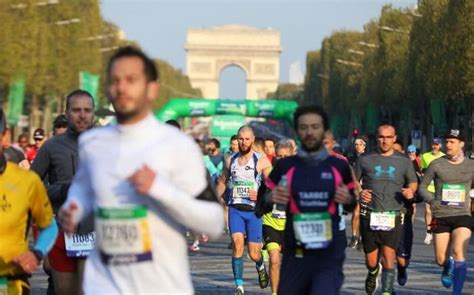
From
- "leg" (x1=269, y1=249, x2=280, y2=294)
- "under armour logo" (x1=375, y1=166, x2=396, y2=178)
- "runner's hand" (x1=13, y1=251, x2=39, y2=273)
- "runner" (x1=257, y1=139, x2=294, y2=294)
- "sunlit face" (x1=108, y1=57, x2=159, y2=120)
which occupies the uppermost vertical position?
"sunlit face" (x1=108, y1=57, x2=159, y2=120)

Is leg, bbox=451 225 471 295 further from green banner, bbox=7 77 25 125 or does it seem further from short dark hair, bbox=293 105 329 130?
green banner, bbox=7 77 25 125

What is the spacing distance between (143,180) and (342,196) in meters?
3.37

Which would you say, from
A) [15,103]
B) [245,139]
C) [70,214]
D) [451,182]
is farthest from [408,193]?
[15,103]

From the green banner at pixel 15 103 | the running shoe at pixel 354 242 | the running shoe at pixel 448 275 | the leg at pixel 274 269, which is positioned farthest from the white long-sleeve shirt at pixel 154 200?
the green banner at pixel 15 103

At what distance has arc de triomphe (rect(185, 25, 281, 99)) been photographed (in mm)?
172000

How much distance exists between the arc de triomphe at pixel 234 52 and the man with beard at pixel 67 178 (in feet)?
527

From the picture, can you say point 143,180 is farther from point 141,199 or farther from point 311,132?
point 311,132

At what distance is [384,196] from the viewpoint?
13844mm

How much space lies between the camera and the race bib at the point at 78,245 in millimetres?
9602

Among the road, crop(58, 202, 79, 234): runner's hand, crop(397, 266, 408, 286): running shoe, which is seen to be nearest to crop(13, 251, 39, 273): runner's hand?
crop(58, 202, 79, 234): runner's hand

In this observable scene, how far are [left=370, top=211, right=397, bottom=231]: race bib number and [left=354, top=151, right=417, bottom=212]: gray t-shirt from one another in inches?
2.1

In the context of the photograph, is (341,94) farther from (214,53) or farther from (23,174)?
(23,174)

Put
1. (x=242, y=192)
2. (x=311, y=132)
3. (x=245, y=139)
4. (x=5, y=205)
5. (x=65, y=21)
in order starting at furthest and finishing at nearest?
(x=65, y=21), (x=242, y=192), (x=245, y=139), (x=311, y=132), (x=5, y=205)

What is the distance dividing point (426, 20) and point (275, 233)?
156 feet
